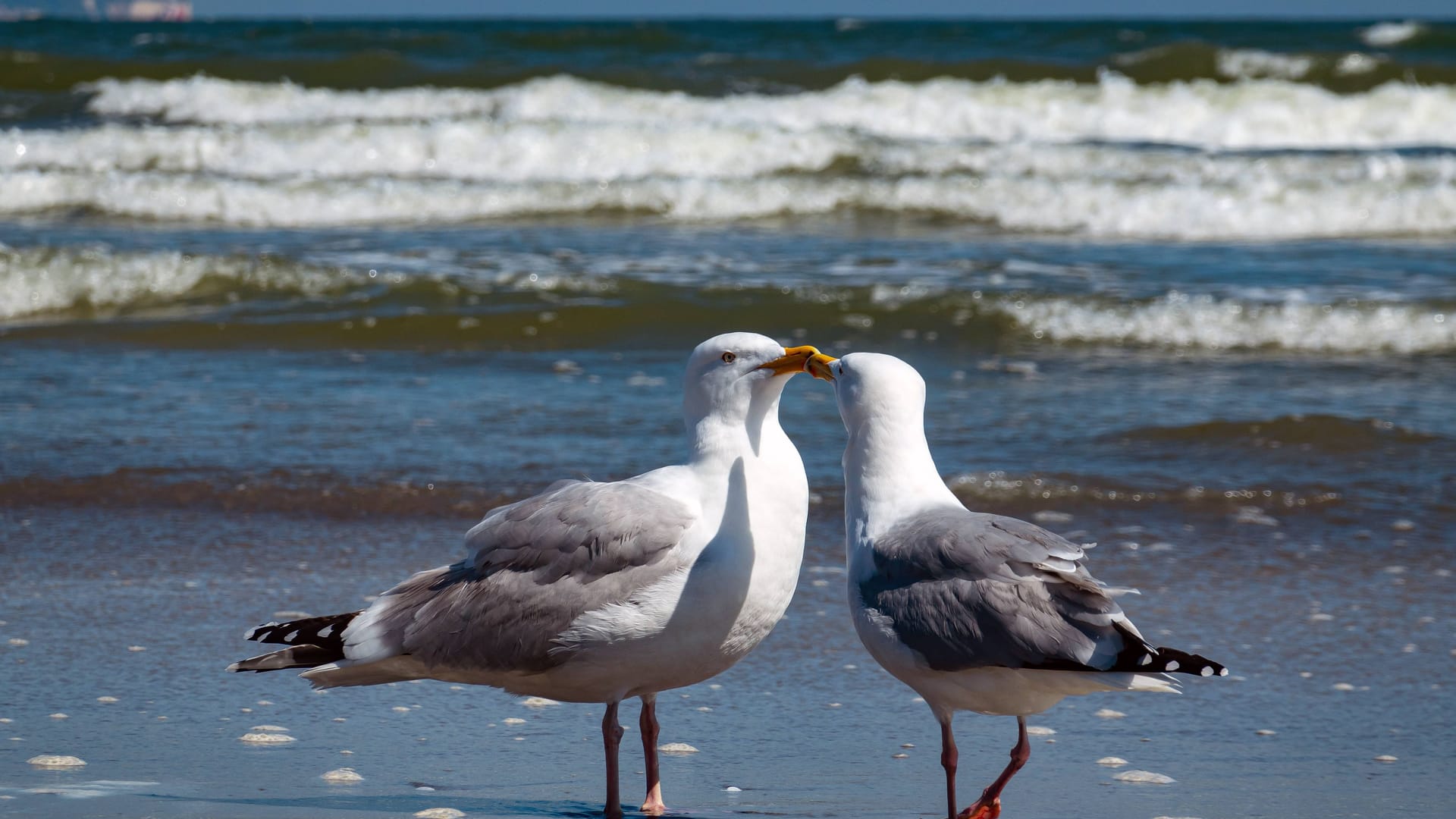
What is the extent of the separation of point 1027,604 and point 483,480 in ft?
9.87

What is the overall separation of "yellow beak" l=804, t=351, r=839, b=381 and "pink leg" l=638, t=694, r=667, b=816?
2.42 feet

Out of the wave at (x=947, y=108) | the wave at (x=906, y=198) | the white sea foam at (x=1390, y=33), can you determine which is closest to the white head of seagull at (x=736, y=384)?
the wave at (x=906, y=198)

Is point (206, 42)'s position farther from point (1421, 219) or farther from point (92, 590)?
point (92, 590)

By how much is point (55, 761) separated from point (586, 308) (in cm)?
573

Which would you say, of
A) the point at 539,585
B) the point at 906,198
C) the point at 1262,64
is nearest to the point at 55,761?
the point at 539,585

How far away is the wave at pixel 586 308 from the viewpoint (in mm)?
8297

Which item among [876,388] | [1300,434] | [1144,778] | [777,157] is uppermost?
[777,157]

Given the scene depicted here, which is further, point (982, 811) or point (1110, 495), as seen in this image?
point (1110, 495)

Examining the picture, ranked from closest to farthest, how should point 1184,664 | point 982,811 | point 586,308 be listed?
point 1184,664
point 982,811
point 586,308

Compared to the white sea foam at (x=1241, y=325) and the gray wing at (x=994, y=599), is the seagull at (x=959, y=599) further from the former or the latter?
the white sea foam at (x=1241, y=325)

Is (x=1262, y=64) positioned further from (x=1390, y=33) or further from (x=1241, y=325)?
(x=1241, y=325)

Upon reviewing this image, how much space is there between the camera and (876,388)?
3.27 meters

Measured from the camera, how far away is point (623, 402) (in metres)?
6.80

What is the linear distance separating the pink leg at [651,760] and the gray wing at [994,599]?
19.5 inches
